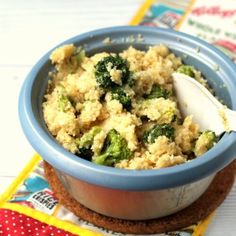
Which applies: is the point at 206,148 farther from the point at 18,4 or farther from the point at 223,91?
the point at 18,4

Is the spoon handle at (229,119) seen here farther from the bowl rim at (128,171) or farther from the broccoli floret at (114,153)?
the broccoli floret at (114,153)

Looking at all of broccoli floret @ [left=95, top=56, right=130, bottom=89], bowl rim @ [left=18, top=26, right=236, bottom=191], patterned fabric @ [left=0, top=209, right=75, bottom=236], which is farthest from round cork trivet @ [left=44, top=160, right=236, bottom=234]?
broccoli floret @ [left=95, top=56, right=130, bottom=89]

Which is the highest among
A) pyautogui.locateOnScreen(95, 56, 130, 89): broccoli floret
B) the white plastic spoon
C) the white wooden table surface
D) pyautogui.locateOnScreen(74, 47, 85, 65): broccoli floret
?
the white plastic spoon

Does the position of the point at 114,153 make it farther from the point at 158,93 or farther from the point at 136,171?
the point at 158,93

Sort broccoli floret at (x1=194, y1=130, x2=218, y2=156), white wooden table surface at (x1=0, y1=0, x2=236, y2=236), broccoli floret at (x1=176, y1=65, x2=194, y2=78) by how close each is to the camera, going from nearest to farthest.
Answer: broccoli floret at (x1=194, y1=130, x2=218, y2=156) → broccoli floret at (x1=176, y1=65, x2=194, y2=78) → white wooden table surface at (x1=0, y1=0, x2=236, y2=236)

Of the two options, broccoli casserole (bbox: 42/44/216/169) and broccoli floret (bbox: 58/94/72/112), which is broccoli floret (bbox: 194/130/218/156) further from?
broccoli floret (bbox: 58/94/72/112)


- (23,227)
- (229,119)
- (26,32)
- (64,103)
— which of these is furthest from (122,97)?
(26,32)

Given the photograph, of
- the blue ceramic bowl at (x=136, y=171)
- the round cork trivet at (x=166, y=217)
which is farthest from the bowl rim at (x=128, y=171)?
the round cork trivet at (x=166, y=217)

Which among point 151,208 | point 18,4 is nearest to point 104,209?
point 151,208
